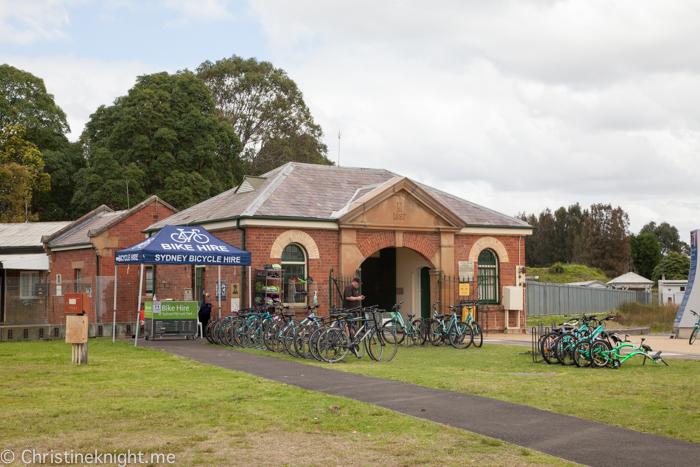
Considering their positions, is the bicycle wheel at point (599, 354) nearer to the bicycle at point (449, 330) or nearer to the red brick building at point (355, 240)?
the bicycle at point (449, 330)

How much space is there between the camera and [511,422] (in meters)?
8.59

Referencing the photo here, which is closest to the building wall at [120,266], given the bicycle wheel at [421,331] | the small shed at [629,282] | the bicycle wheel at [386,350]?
the bicycle wheel at [421,331]

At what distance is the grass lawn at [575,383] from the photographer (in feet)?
29.6

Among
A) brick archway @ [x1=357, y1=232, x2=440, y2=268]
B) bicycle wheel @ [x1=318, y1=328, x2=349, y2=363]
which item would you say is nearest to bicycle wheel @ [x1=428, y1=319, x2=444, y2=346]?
bicycle wheel @ [x1=318, y1=328, x2=349, y2=363]

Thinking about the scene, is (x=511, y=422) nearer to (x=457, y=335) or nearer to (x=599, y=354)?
(x=599, y=354)

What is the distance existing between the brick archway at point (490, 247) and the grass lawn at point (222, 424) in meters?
12.7

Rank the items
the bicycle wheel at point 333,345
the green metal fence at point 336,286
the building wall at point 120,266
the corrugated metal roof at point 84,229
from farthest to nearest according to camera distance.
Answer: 1. the corrugated metal roof at point 84,229
2. the building wall at point 120,266
3. the green metal fence at point 336,286
4. the bicycle wheel at point 333,345

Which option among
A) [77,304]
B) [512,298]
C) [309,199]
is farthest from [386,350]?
[512,298]

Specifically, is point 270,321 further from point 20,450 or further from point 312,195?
point 20,450

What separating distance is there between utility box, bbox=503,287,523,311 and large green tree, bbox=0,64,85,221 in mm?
27141

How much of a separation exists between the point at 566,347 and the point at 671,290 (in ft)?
129

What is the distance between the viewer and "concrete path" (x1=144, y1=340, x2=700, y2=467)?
7137mm

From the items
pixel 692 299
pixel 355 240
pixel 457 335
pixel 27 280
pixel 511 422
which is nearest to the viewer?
pixel 511 422

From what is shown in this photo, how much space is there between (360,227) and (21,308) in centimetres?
1256
